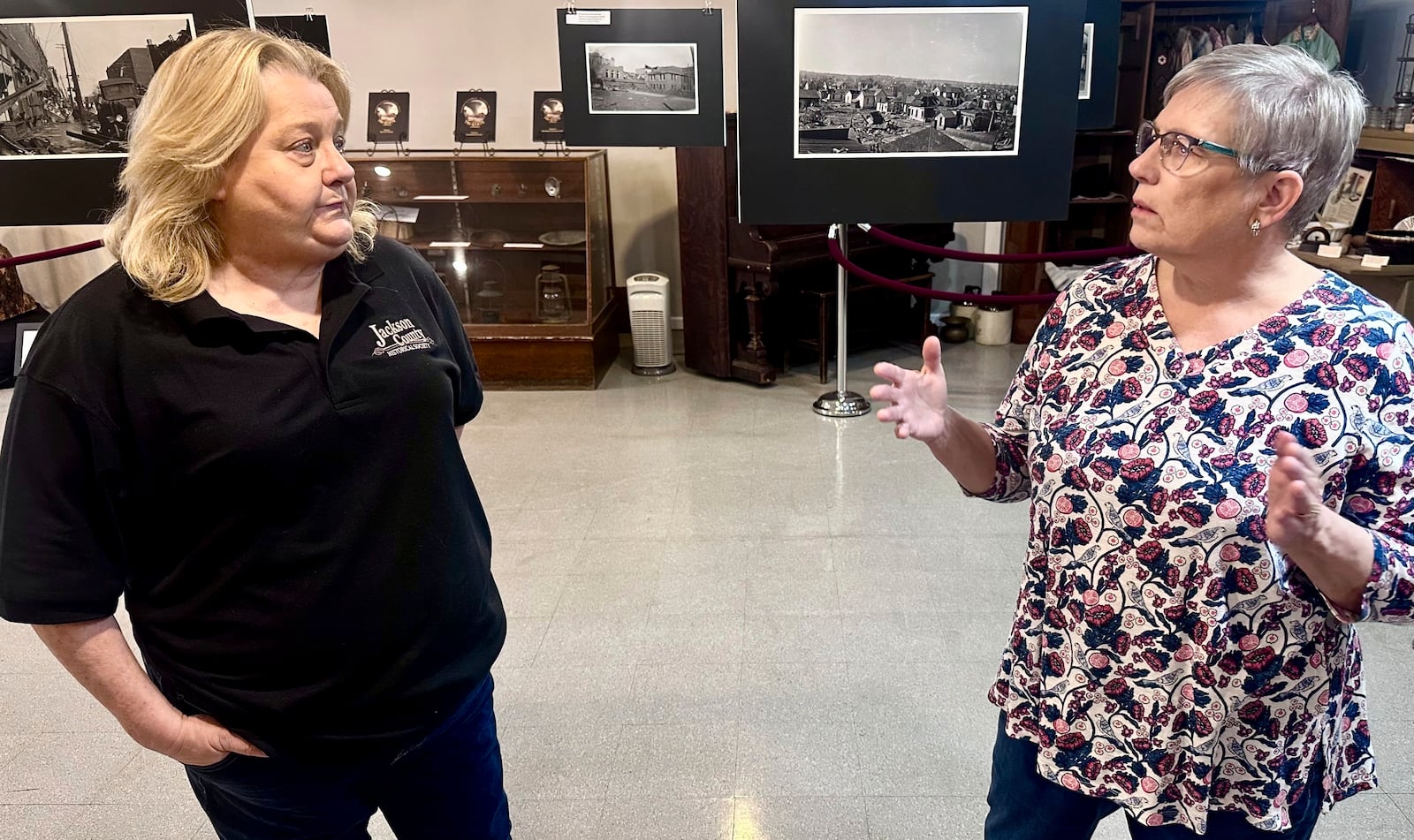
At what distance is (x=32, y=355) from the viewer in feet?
3.65

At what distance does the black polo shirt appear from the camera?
111 cm

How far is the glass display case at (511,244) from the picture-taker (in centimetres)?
529

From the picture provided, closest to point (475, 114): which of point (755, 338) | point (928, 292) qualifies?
point (755, 338)

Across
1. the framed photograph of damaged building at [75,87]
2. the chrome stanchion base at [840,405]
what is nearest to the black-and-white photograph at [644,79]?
the chrome stanchion base at [840,405]

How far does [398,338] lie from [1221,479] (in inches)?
44.1

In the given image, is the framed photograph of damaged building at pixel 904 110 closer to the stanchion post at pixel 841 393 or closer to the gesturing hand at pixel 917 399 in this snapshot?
the stanchion post at pixel 841 393

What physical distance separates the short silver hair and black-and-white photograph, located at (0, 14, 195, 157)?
122 inches

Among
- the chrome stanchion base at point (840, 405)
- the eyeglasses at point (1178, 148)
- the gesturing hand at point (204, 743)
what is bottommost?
the chrome stanchion base at point (840, 405)

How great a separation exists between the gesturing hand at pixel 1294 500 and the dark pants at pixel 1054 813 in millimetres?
443

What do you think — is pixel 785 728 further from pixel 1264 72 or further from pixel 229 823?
pixel 1264 72

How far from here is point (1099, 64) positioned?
4.21 metres

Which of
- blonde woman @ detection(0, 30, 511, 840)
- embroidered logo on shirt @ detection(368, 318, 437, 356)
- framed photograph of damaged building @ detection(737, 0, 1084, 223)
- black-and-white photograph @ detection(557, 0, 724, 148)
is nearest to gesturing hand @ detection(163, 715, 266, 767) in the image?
blonde woman @ detection(0, 30, 511, 840)

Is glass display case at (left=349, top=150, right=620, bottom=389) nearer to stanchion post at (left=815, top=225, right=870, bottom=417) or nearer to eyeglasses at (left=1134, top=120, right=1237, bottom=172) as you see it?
stanchion post at (left=815, top=225, right=870, bottom=417)

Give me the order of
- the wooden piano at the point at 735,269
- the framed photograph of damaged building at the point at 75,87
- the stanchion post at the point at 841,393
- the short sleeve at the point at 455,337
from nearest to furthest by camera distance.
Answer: the short sleeve at the point at 455,337
the framed photograph of damaged building at the point at 75,87
the stanchion post at the point at 841,393
the wooden piano at the point at 735,269
